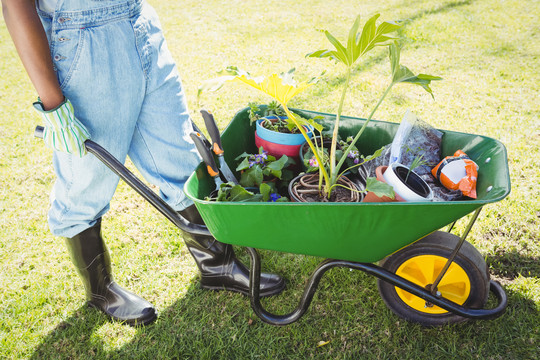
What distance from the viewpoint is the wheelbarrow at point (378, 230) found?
97 centimetres

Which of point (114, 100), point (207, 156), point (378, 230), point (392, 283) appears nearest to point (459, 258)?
point (392, 283)

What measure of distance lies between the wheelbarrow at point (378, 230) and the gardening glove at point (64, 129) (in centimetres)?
4

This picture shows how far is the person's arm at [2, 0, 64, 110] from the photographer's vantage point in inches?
37.1

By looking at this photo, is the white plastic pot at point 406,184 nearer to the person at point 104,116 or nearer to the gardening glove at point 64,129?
the person at point 104,116

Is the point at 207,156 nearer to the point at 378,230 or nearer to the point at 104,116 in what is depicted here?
the point at 104,116

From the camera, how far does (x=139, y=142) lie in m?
1.34

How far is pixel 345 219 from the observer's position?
3.26 feet

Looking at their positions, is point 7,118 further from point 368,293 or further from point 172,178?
point 368,293

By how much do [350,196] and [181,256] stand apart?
102cm

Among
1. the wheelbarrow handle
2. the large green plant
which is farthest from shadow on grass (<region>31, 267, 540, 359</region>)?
the large green plant

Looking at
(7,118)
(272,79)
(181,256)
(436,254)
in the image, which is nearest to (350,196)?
(436,254)

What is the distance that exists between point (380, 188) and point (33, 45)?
3.23 ft

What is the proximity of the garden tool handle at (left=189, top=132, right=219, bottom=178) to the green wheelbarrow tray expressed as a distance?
0.03 m

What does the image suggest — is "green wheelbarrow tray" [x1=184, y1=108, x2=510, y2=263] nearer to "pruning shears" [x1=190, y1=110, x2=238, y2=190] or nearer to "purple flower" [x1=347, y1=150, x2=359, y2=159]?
"pruning shears" [x1=190, y1=110, x2=238, y2=190]
